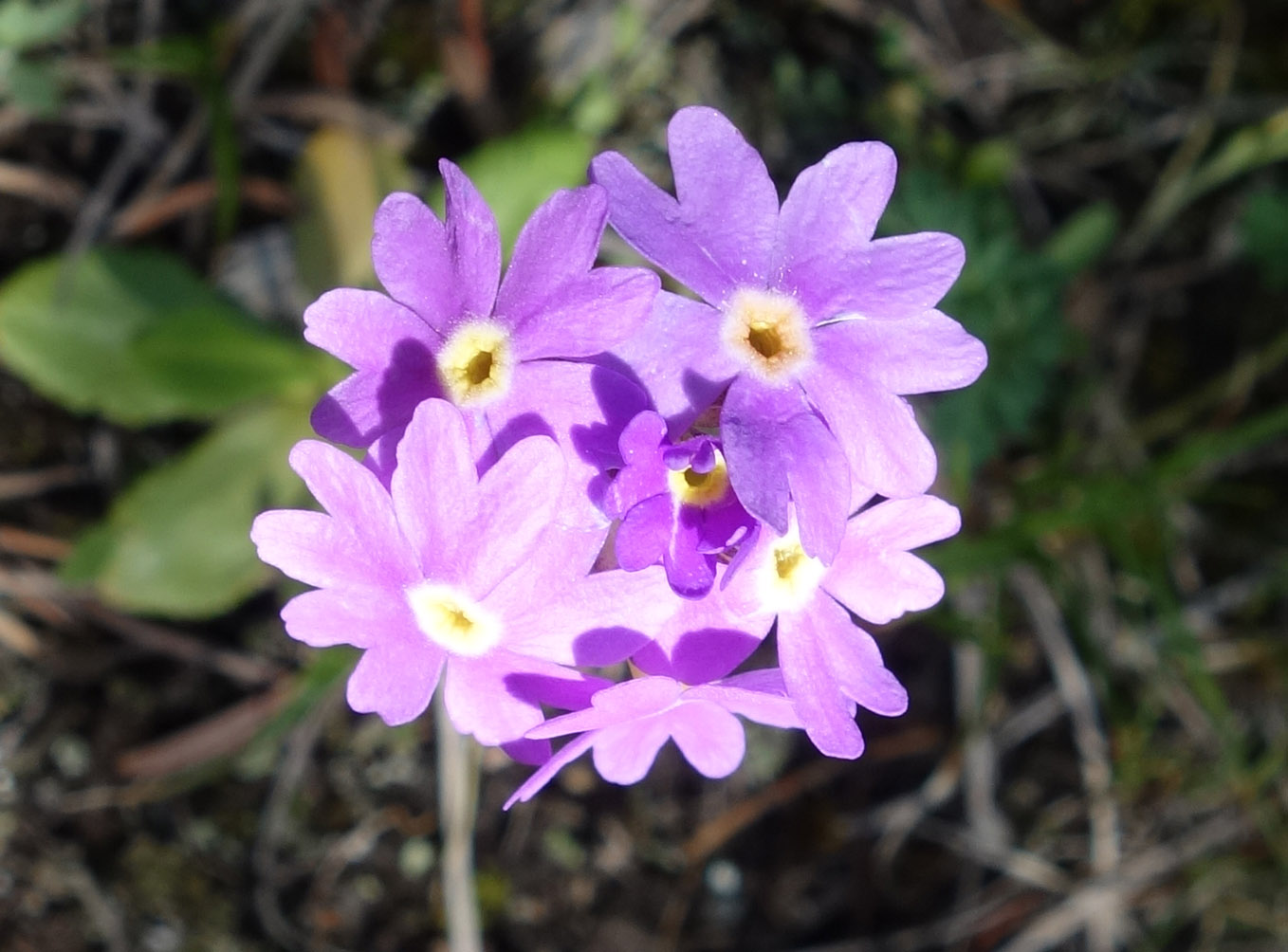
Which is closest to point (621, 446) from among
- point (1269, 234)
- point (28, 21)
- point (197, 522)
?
point (197, 522)

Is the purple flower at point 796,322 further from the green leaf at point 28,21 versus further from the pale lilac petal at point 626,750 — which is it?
the green leaf at point 28,21

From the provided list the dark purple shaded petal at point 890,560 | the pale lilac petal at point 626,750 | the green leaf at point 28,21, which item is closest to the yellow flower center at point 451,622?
the pale lilac petal at point 626,750

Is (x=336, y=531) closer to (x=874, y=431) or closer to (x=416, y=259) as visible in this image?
(x=416, y=259)

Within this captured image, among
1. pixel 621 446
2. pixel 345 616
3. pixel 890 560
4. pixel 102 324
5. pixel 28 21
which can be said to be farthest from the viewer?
pixel 102 324

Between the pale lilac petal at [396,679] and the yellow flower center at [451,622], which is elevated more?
the yellow flower center at [451,622]

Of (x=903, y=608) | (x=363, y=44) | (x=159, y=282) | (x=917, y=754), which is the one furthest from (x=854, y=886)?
(x=363, y=44)

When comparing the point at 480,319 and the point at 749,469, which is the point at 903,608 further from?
the point at 480,319

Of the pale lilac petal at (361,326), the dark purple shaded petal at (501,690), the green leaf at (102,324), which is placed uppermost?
the green leaf at (102,324)
